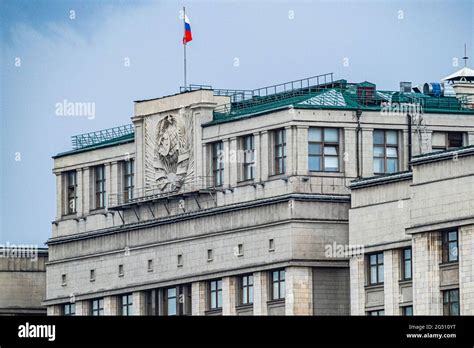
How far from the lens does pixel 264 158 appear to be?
5182 inches

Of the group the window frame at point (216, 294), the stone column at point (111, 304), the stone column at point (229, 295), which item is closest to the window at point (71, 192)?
the stone column at point (111, 304)

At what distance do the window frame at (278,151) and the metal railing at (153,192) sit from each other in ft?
16.9

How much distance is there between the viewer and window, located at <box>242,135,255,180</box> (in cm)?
13300

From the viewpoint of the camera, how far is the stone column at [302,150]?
130 metres

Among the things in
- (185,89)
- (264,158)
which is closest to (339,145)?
(264,158)

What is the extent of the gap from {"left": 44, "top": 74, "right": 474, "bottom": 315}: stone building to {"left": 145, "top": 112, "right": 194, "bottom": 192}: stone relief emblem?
53 mm

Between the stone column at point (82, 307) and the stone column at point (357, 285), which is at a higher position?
the stone column at point (82, 307)

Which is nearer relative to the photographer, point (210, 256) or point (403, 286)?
point (403, 286)

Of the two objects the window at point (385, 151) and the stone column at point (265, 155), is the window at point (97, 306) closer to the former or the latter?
the stone column at point (265, 155)

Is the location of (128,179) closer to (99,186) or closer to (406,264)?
(99,186)

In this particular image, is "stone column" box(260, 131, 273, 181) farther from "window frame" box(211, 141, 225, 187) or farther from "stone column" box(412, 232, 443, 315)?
"stone column" box(412, 232, 443, 315)
